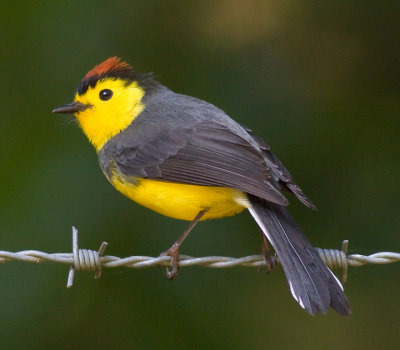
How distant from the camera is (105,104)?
19.1ft

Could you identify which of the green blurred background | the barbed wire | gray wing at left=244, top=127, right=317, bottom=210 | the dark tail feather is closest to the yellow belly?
the dark tail feather

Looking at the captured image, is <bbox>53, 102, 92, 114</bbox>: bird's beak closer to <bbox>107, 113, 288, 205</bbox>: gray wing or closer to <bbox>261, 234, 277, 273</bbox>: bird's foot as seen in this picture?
<bbox>107, 113, 288, 205</bbox>: gray wing

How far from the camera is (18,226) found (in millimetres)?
6082

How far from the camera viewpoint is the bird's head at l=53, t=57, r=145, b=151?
5738mm

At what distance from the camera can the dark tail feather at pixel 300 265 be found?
437cm

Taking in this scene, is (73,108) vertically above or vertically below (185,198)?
above

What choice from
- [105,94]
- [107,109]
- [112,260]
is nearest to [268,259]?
[112,260]

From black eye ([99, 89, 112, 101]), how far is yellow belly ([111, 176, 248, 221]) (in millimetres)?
796

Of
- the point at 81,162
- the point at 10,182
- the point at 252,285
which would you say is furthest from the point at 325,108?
the point at 10,182

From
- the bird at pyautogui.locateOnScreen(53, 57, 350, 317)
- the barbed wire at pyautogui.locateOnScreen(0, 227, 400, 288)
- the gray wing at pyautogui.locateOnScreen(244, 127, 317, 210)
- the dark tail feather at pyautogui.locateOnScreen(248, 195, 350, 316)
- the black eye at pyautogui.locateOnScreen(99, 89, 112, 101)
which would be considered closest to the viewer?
the barbed wire at pyautogui.locateOnScreen(0, 227, 400, 288)

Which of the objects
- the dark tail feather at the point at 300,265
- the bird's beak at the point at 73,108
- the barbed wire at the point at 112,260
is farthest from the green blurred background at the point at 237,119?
the barbed wire at the point at 112,260

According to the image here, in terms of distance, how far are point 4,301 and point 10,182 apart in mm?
877

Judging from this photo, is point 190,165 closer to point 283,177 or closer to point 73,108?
point 283,177

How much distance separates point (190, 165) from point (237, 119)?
71.9 inches
